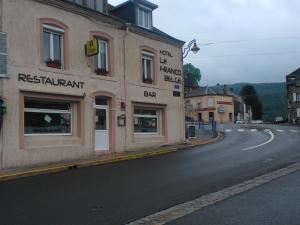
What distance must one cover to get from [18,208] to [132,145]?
14.0 m

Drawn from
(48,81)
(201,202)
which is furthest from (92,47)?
(201,202)

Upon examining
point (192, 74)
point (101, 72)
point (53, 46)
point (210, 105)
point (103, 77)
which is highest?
point (192, 74)

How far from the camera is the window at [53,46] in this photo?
19094mm

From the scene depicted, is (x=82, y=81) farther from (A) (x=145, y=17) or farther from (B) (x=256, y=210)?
(B) (x=256, y=210)

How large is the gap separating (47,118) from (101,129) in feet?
10.5

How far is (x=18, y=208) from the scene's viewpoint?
9.21 meters

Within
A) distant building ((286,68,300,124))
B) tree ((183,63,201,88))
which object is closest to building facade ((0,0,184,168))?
distant building ((286,68,300,124))

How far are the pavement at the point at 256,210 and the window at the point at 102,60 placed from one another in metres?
12.5

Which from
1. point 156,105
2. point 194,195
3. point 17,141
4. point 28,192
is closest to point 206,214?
point 194,195

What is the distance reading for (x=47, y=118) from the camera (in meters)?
19.0

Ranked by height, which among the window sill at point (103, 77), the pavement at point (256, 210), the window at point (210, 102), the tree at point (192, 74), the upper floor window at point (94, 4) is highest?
the tree at point (192, 74)

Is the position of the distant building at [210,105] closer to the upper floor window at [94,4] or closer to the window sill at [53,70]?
the upper floor window at [94,4]

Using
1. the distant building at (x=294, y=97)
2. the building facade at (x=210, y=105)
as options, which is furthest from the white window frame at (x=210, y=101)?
the distant building at (x=294, y=97)

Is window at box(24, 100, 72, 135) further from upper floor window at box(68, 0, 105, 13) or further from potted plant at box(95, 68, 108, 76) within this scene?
upper floor window at box(68, 0, 105, 13)
